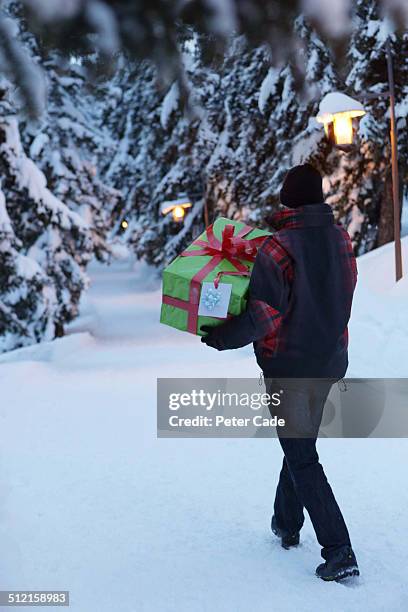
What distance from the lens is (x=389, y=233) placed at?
53.5 feet

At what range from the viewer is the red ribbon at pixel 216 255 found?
342 cm

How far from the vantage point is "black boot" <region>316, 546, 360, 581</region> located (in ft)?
11.3

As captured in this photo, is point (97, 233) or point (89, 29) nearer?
point (89, 29)

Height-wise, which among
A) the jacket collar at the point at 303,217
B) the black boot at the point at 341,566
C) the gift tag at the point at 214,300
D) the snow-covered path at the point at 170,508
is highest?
the jacket collar at the point at 303,217

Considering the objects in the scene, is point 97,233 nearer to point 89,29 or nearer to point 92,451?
point 92,451

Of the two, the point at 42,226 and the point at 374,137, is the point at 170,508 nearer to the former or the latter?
the point at 374,137

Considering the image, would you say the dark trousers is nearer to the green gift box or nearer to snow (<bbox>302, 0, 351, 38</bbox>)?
the green gift box

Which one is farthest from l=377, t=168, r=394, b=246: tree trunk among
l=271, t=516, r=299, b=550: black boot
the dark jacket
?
the dark jacket

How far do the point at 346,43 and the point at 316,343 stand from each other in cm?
173

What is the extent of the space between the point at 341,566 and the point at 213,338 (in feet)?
4.08

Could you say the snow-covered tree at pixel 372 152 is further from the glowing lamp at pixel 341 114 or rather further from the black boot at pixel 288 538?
the black boot at pixel 288 538

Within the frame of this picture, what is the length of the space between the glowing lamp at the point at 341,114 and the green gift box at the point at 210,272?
22.0ft

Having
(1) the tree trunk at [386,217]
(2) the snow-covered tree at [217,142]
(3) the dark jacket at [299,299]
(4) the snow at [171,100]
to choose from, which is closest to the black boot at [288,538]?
(3) the dark jacket at [299,299]

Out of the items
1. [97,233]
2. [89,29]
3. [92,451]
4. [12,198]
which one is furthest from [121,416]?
[97,233]
